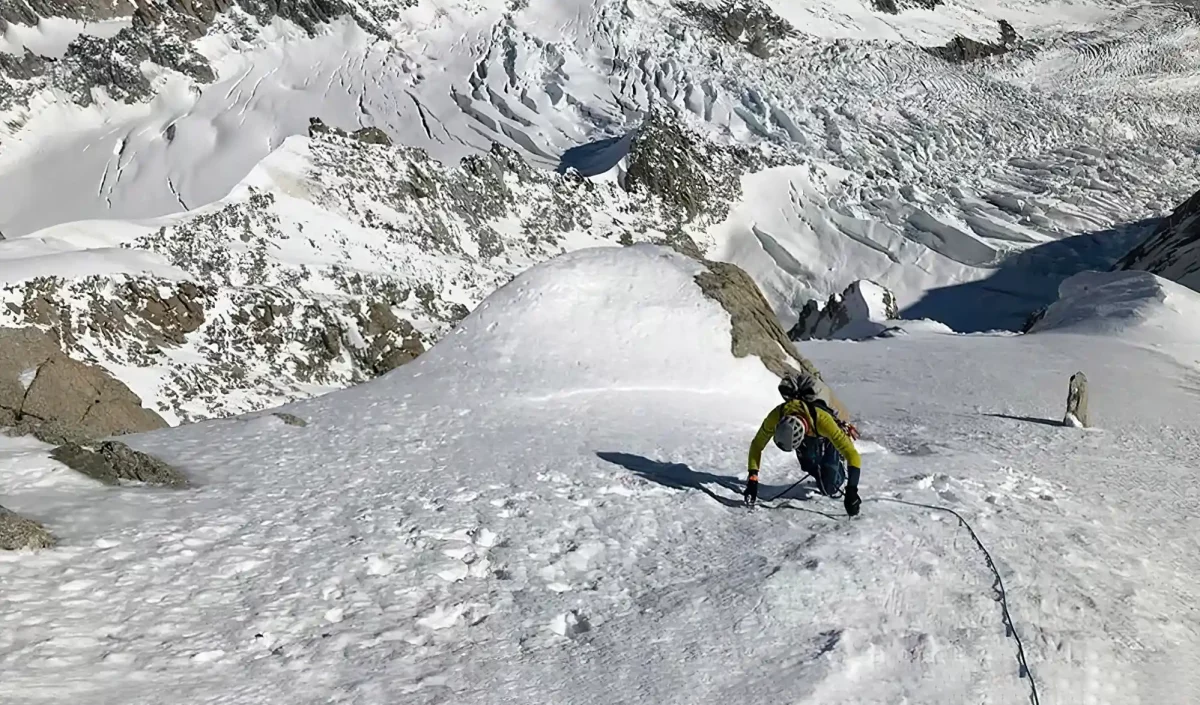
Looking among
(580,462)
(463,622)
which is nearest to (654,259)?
(580,462)

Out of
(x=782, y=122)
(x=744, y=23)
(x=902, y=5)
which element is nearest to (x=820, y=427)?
(x=782, y=122)

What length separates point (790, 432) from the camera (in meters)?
6.46

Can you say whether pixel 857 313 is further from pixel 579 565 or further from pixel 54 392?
pixel 579 565

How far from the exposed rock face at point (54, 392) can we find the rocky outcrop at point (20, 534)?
11.8 ft

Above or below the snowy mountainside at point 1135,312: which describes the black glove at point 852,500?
above

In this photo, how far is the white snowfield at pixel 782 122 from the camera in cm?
4756

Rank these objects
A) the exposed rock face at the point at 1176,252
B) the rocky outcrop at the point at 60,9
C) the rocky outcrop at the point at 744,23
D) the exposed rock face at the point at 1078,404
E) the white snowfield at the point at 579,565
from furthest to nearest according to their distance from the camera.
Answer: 1. the rocky outcrop at the point at 744,23
2. the rocky outcrop at the point at 60,9
3. the exposed rock face at the point at 1176,252
4. the exposed rock face at the point at 1078,404
5. the white snowfield at the point at 579,565

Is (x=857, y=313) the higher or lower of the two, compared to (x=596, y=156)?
lower

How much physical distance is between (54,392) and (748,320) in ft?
25.0

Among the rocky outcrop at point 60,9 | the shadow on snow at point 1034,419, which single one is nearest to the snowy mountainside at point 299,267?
the shadow on snow at point 1034,419

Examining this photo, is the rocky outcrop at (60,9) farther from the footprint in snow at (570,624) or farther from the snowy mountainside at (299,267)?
the footprint in snow at (570,624)

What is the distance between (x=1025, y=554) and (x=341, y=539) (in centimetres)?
436

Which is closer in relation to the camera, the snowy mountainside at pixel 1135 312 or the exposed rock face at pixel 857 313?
the snowy mountainside at pixel 1135 312

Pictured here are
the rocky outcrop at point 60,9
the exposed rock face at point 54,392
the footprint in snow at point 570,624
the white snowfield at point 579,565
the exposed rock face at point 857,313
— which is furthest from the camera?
the rocky outcrop at point 60,9
